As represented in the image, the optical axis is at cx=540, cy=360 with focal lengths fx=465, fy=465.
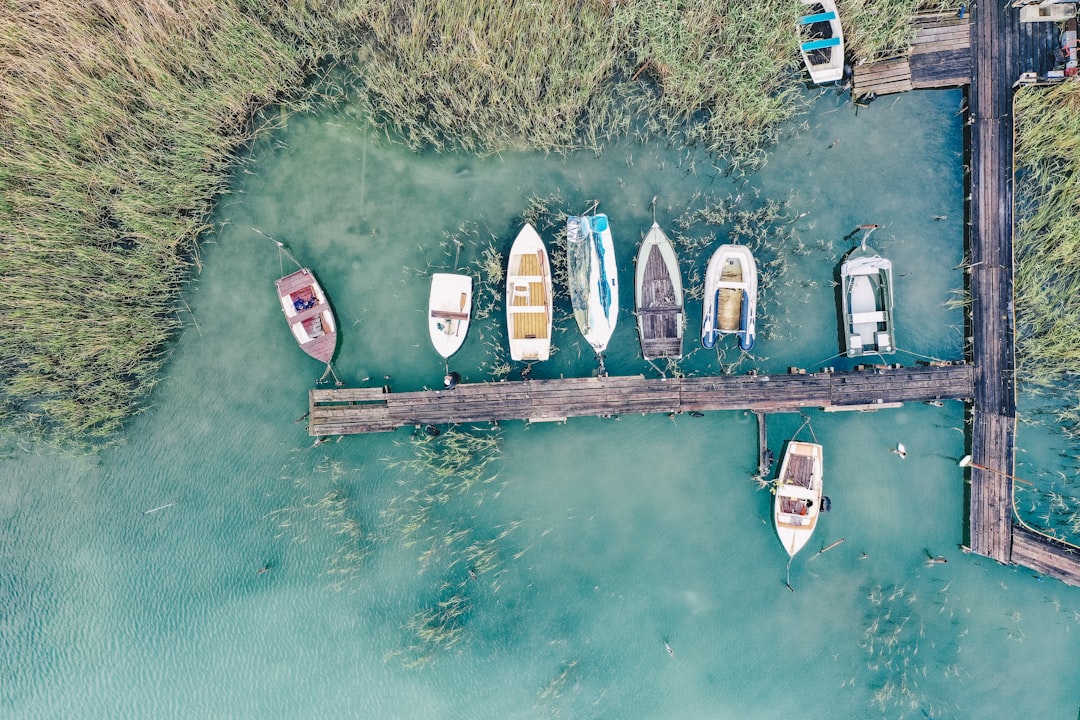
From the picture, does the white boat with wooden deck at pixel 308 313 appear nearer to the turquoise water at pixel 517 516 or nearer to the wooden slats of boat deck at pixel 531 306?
the turquoise water at pixel 517 516

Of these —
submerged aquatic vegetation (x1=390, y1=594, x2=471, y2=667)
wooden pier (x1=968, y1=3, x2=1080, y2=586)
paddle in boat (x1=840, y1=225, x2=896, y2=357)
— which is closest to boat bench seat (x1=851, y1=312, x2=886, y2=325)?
paddle in boat (x1=840, y1=225, x2=896, y2=357)

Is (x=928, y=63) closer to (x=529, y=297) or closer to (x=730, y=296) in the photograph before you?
(x=730, y=296)

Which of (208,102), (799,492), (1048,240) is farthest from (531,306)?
(1048,240)

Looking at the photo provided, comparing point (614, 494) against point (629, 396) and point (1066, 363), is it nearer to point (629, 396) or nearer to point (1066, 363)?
point (629, 396)

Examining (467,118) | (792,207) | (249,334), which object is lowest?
(249,334)

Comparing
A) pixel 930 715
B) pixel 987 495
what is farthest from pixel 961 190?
pixel 930 715

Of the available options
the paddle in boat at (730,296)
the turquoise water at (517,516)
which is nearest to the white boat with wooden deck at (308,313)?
the turquoise water at (517,516)

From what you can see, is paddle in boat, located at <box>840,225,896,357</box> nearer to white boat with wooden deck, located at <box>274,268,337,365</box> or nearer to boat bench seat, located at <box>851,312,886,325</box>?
boat bench seat, located at <box>851,312,886,325</box>
